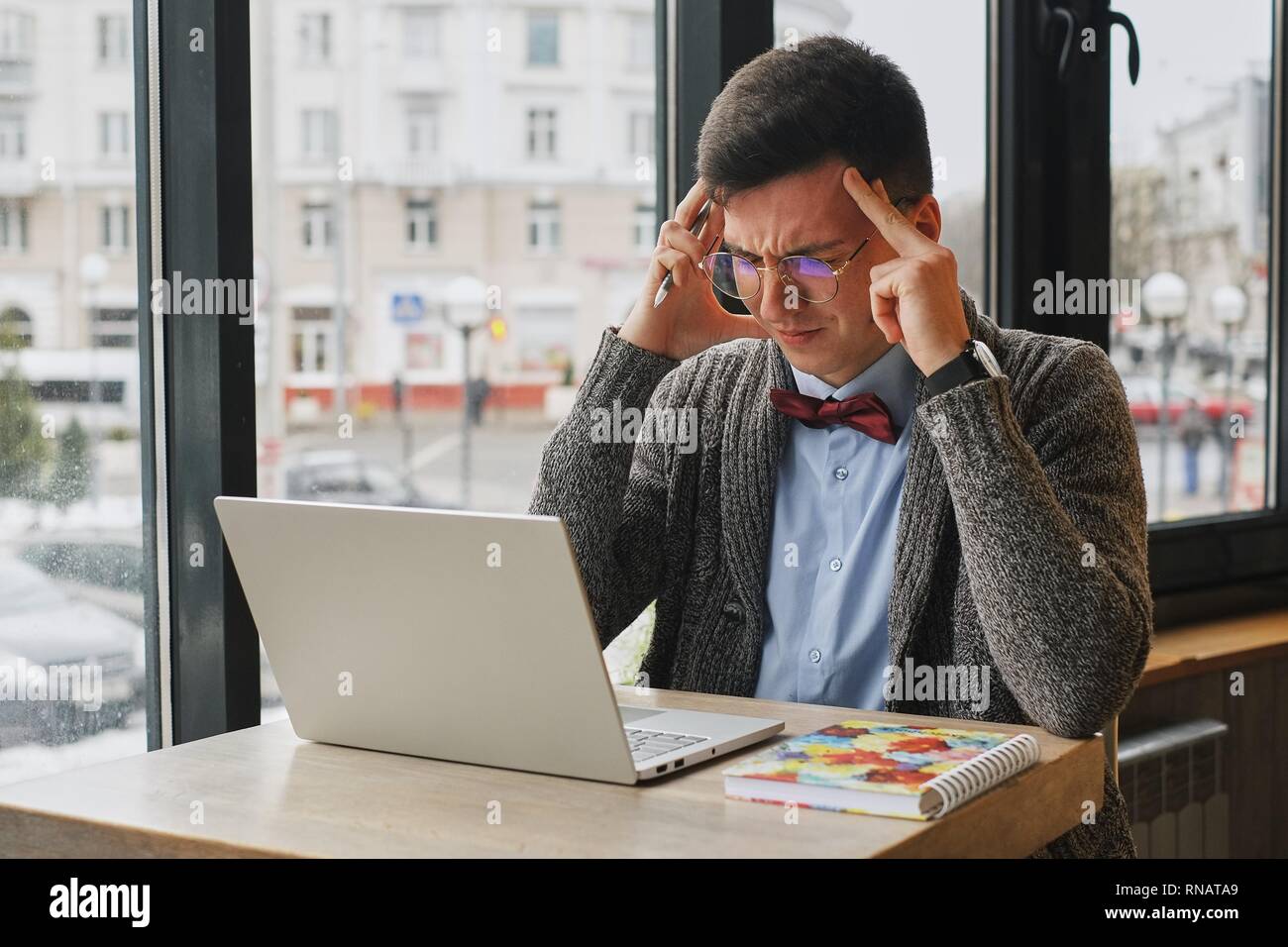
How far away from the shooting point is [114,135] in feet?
5.65

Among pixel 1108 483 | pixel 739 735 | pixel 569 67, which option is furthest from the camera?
pixel 569 67

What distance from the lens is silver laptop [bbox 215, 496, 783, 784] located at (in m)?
1.12

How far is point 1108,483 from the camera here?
60.6 inches

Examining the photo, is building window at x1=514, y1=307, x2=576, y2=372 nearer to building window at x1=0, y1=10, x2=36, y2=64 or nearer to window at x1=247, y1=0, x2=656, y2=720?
window at x1=247, y1=0, x2=656, y2=720

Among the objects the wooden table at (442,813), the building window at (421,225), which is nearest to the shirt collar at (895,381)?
the wooden table at (442,813)

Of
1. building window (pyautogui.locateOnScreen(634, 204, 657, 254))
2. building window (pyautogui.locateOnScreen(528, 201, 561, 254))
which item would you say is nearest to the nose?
building window (pyautogui.locateOnScreen(634, 204, 657, 254))

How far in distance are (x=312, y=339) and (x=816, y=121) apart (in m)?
1.52

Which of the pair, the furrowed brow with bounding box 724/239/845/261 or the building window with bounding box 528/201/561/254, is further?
the building window with bounding box 528/201/561/254

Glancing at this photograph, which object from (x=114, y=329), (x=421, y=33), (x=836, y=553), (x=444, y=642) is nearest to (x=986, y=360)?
(x=836, y=553)

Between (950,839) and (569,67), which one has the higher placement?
(569,67)

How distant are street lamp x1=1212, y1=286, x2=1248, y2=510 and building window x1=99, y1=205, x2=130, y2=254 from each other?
2587 millimetres

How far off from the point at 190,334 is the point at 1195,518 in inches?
97.8

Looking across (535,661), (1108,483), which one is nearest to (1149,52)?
(1108,483)

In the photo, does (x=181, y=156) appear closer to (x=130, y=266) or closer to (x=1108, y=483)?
(x=130, y=266)
